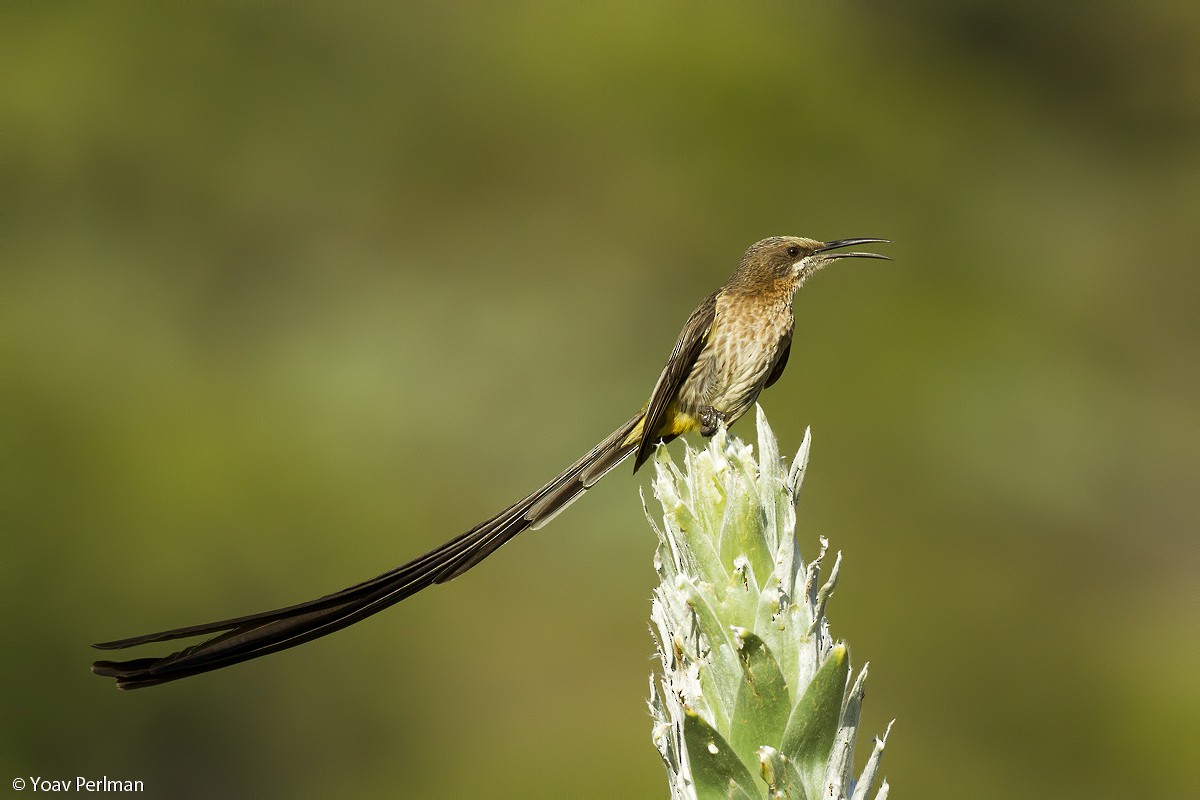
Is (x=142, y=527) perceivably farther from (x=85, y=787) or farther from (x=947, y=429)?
(x=947, y=429)

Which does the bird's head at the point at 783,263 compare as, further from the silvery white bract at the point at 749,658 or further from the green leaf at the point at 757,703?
the green leaf at the point at 757,703

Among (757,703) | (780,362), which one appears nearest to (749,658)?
(757,703)

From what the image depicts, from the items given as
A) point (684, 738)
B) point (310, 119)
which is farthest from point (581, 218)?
point (684, 738)

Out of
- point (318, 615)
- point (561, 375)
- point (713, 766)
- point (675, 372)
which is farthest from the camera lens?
point (561, 375)

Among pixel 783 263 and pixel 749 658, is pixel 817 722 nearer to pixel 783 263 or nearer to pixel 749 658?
pixel 749 658

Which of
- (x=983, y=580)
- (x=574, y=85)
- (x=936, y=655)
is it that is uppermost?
(x=574, y=85)

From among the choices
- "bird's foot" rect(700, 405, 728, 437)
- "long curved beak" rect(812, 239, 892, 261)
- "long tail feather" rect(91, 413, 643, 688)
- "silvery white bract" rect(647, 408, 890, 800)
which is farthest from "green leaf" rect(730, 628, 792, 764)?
"long curved beak" rect(812, 239, 892, 261)
